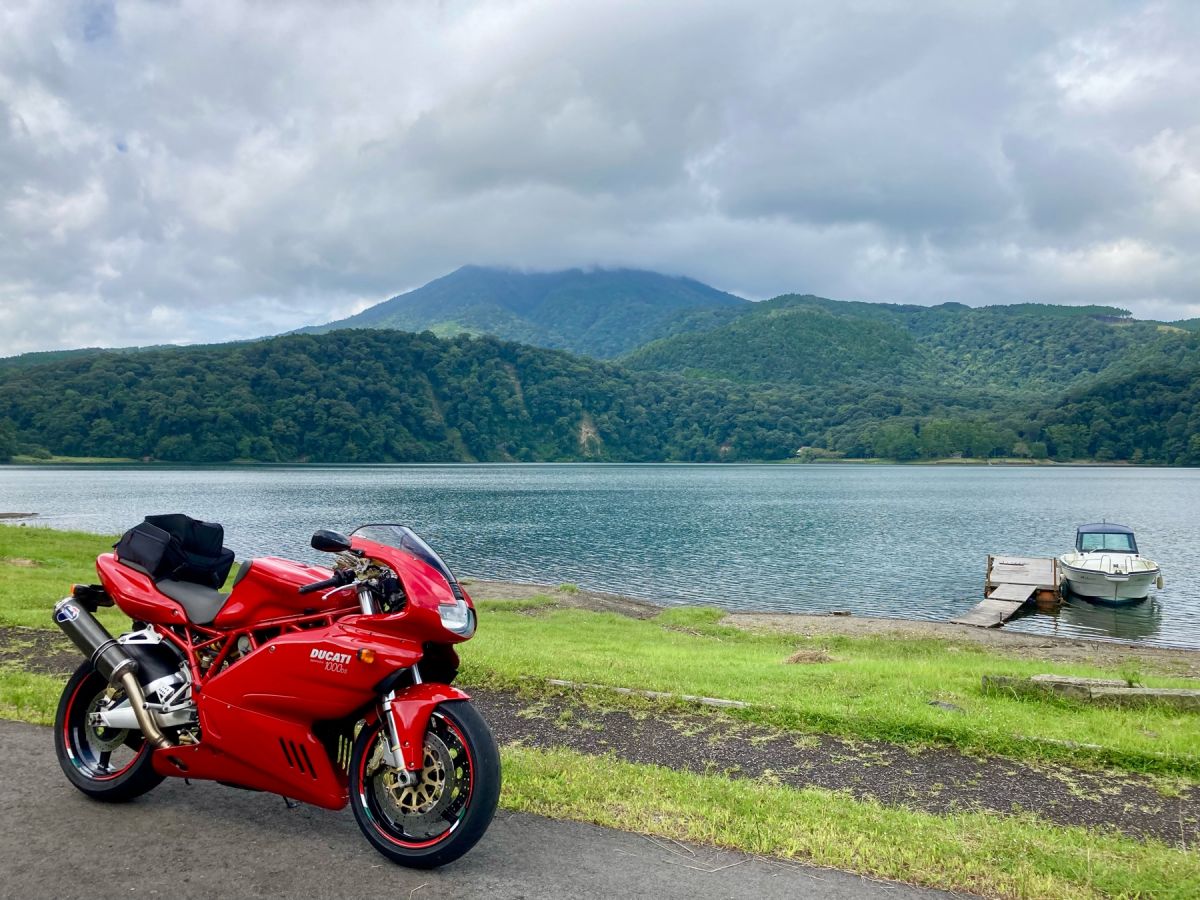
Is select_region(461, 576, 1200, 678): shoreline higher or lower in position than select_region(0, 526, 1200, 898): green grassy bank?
lower

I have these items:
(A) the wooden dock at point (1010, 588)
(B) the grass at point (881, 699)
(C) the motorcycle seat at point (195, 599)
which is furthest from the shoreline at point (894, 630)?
(C) the motorcycle seat at point (195, 599)

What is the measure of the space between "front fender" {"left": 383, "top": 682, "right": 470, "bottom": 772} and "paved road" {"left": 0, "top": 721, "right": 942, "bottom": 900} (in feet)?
1.88

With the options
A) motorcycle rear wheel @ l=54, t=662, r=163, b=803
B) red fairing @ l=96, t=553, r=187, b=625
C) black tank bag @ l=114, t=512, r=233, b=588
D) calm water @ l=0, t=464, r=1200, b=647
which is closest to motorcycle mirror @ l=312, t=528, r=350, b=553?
black tank bag @ l=114, t=512, r=233, b=588

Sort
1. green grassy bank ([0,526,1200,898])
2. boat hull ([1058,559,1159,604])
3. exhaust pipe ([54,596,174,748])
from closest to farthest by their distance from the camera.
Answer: green grassy bank ([0,526,1200,898]) < exhaust pipe ([54,596,174,748]) < boat hull ([1058,559,1159,604])

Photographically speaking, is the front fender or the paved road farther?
the front fender

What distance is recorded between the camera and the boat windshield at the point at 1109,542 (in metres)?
34.9

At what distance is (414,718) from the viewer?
4.33 m

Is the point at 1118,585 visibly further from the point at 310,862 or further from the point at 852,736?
the point at 310,862

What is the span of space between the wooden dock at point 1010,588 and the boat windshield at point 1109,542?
4.86ft

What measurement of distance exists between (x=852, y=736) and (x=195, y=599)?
574 centimetres

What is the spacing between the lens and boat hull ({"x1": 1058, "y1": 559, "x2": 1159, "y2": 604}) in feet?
107

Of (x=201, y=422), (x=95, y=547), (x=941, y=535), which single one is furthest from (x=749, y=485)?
(x=201, y=422)

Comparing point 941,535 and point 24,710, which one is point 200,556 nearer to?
point 24,710

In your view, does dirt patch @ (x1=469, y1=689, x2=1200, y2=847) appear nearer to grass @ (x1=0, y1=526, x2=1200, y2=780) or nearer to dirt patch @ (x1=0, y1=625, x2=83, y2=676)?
grass @ (x1=0, y1=526, x2=1200, y2=780)
